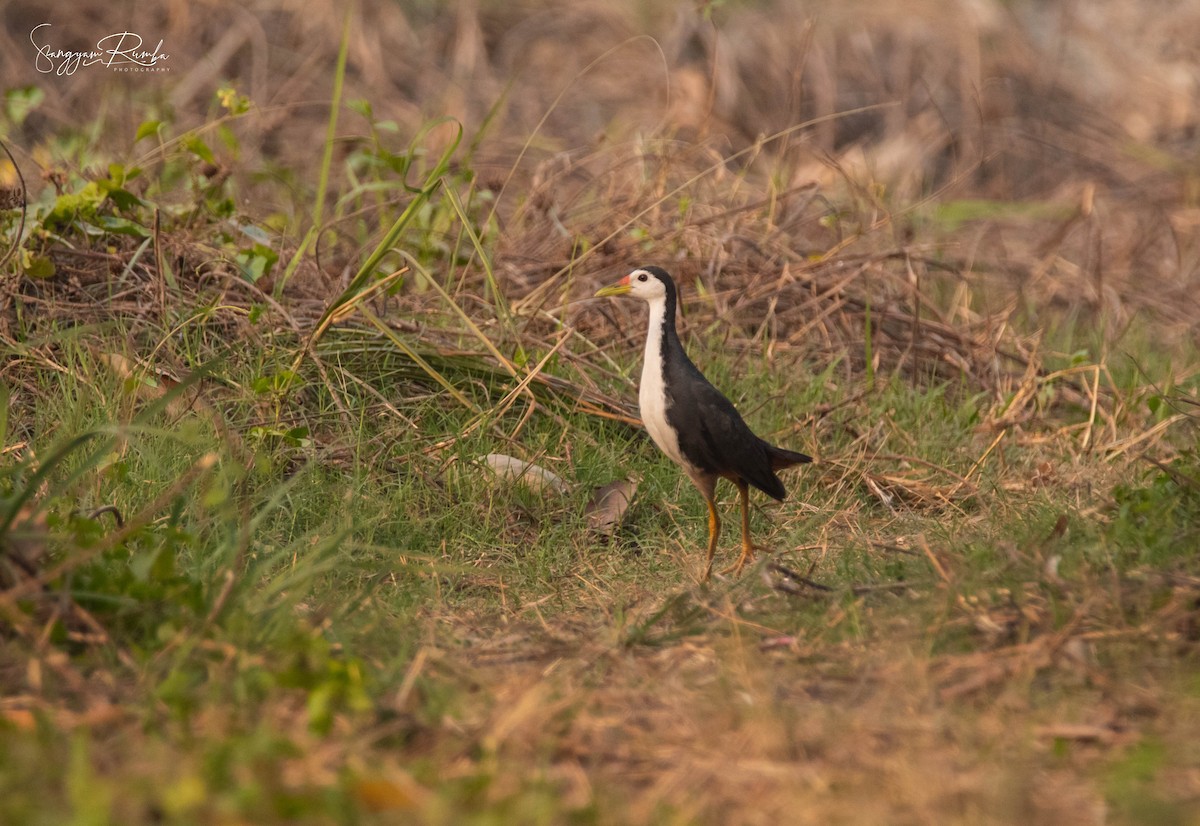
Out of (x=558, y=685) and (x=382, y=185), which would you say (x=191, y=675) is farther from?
(x=382, y=185)

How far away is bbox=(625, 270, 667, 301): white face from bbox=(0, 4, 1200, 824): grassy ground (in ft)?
1.62

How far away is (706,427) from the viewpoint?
13.3 feet

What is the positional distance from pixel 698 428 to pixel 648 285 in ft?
2.04

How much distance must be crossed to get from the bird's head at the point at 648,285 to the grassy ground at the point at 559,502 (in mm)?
468

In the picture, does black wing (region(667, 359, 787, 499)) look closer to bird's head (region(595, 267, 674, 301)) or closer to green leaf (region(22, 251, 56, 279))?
bird's head (region(595, 267, 674, 301))

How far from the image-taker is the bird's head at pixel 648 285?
4.38 m

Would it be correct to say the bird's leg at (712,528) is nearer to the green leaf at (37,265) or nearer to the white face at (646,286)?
the white face at (646,286)

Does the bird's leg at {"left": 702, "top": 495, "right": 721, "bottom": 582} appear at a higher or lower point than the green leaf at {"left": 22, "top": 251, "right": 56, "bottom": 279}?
lower

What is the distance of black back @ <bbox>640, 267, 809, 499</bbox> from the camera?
4059 mm

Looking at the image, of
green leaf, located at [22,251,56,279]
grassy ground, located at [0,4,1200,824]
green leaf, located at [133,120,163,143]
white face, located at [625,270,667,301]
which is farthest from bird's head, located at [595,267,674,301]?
green leaf, located at [22,251,56,279]

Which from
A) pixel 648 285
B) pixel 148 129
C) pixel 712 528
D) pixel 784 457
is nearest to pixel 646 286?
pixel 648 285

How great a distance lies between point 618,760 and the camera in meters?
2.50

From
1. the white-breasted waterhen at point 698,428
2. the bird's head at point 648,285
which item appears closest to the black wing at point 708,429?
the white-breasted waterhen at point 698,428

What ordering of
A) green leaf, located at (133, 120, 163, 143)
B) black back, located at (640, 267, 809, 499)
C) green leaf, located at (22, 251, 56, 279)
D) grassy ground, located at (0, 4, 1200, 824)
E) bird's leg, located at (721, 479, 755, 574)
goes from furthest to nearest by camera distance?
green leaf, located at (133, 120, 163, 143) → green leaf, located at (22, 251, 56, 279) → bird's leg, located at (721, 479, 755, 574) → black back, located at (640, 267, 809, 499) → grassy ground, located at (0, 4, 1200, 824)
